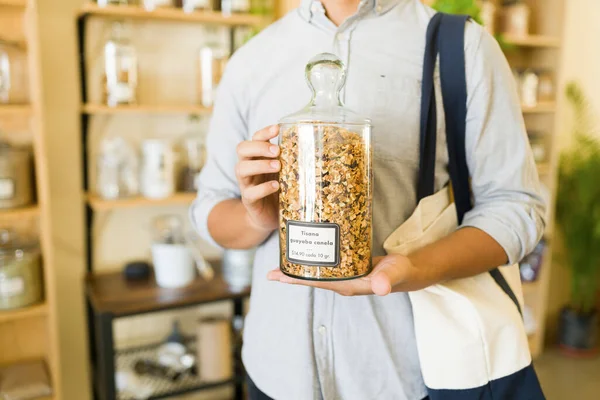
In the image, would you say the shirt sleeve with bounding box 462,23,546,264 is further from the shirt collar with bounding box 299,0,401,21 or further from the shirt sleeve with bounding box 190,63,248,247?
the shirt sleeve with bounding box 190,63,248,247

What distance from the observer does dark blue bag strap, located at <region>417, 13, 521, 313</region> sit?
80 cm

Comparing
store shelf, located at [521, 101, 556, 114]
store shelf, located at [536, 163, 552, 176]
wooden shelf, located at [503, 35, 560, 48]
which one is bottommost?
store shelf, located at [536, 163, 552, 176]

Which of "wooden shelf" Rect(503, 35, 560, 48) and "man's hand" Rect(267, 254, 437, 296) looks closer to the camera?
"man's hand" Rect(267, 254, 437, 296)

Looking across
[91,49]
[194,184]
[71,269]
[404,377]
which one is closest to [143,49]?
[91,49]

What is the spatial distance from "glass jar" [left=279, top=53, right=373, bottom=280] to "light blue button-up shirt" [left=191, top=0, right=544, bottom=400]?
14cm

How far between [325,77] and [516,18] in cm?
243

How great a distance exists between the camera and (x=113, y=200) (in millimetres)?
2004

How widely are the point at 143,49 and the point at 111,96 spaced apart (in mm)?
259

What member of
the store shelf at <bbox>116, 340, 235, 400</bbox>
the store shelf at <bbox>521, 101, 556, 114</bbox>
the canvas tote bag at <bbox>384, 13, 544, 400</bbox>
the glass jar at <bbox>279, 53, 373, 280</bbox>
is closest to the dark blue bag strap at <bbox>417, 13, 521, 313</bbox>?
the canvas tote bag at <bbox>384, 13, 544, 400</bbox>

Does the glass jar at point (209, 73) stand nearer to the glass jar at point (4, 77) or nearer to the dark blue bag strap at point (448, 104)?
the glass jar at point (4, 77)

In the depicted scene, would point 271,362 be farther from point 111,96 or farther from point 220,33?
point 220,33

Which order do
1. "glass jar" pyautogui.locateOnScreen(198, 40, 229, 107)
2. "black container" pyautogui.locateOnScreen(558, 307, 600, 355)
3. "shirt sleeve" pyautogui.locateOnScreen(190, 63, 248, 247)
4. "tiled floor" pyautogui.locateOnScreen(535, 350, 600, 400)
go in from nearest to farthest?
"shirt sleeve" pyautogui.locateOnScreen(190, 63, 248, 247) < "glass jar" pyautogui.locateOnScreen(198, 40, 229, 107) < "tiled floor" pyautogui.locateOnScreen(535, 350, 600, 400) < "black container" pyautogui.locateOnScreen(558, 307, 600, 355)

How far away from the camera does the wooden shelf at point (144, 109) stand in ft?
6.32

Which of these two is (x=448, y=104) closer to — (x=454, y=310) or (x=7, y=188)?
(x=454, y=310)
